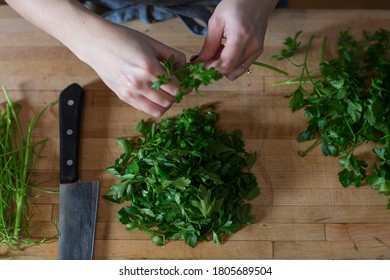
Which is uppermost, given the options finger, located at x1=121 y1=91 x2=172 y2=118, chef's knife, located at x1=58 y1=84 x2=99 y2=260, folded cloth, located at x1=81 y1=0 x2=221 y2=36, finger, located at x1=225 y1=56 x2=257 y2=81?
folded cloth, located at x1=81 y1=0 x2=221 y2=36

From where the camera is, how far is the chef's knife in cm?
142

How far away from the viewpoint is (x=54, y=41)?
5.37 ft

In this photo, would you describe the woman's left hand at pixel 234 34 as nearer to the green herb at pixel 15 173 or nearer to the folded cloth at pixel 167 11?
the folded cloth at pixel 167 11

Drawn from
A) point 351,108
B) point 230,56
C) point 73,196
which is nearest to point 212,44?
point 230,56

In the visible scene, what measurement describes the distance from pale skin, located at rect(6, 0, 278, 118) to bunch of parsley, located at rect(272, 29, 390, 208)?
0.31 metres

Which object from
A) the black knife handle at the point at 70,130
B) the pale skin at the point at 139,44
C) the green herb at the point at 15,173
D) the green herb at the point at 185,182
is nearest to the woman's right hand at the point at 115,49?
the pale skin at the point at 139,44

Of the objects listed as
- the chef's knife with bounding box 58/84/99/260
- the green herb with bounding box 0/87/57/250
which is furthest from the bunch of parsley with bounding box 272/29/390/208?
the green herb with bounding box 0/87/57/250

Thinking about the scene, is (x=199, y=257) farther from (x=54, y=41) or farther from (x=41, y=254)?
(x=54, y=41)

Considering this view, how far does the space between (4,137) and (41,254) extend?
0.39m

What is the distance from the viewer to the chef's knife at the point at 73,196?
142 cm

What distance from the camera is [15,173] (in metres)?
1.47

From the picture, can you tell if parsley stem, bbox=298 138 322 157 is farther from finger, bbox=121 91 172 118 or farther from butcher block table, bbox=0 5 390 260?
finger, bbox=121 91 172 118

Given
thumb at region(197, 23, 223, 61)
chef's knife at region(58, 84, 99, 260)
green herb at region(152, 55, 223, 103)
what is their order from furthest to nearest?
1. chef's knife at region(58, 84, 99, 260)
2. thumb at region(197, 23, 223, 61)
3. green herb at region(152, 55, 223, 103)

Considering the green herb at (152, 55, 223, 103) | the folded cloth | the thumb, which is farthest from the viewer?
the folded cloth
